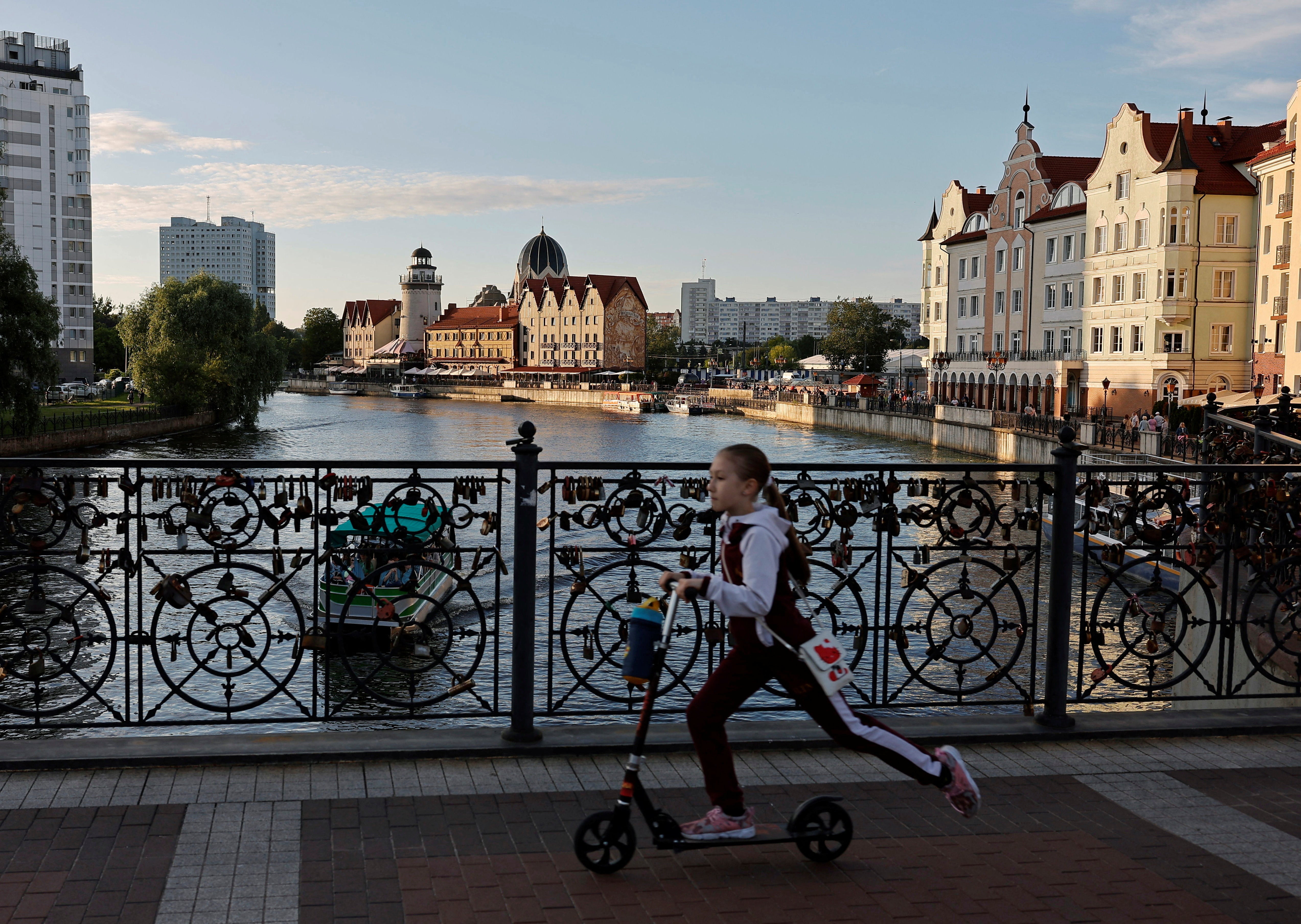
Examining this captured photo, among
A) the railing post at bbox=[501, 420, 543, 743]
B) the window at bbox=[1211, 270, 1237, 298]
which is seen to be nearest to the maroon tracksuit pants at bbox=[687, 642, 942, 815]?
the railing post at bbox=[501, 420, 543, 743]

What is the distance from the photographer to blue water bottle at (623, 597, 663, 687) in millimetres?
4383

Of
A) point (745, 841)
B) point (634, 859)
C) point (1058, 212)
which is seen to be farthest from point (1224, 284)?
point (634, 859)

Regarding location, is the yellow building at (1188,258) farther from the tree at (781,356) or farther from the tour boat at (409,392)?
the tree at (781,356)

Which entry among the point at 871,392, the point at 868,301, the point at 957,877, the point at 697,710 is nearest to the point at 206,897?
the point at 697,710

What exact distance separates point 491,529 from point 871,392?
290 feet

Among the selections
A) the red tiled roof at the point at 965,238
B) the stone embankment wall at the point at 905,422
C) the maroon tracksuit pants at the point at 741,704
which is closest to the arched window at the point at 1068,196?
the red tiled roof at the point at 965,238

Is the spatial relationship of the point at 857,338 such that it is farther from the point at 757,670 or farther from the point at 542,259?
the point at 757,670

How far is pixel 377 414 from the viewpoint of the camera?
102062 mm

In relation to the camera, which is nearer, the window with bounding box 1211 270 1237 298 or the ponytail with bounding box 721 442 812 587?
the ponytail with bounding box 721 442 812 587

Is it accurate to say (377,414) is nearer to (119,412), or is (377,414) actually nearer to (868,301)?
(119,412)

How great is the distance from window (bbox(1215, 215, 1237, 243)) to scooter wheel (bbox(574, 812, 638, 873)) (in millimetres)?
56161

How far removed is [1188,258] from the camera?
52750mm

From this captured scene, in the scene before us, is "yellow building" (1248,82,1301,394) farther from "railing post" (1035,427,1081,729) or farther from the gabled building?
the gabled building

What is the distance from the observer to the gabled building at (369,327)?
178 m
